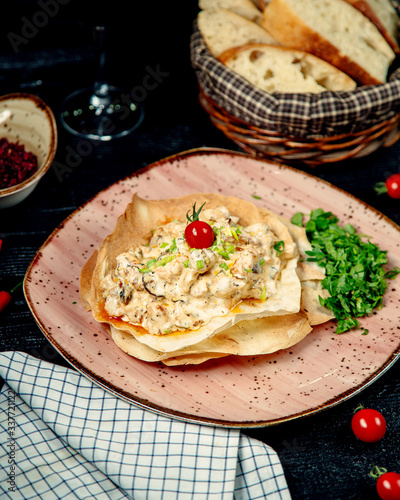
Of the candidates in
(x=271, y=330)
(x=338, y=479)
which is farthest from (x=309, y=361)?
(x=338, y=479)

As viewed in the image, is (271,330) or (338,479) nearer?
(338,479)

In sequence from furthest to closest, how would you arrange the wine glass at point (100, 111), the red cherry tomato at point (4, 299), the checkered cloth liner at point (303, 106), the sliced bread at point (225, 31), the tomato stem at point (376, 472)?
the wine glass at point (100, 111), the sliced bread at point (225, 31), the checkered cloth liner at point (303, 106), the red cherry tomato at point (4, 299), the tomato stem at point (376, 472)

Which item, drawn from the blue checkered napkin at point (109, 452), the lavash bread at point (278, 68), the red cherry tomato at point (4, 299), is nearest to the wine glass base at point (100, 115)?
the lavash bread at point (278, 68)

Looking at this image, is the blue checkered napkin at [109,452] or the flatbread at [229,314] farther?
the flatbread at [229,314]

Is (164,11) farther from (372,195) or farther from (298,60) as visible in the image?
(372,195)

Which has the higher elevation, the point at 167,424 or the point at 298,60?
the point at 298,60

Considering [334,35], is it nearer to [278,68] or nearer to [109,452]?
[278,68]

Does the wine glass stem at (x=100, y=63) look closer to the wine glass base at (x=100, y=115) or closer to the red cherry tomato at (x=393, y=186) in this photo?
the wine glass base at (x=100, y=115)

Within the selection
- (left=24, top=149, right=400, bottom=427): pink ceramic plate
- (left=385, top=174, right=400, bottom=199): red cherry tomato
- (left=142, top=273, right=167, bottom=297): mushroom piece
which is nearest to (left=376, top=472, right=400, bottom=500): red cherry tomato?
(left=24, top=149, right=400, bottom=427): pink ceramic plate
